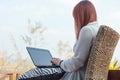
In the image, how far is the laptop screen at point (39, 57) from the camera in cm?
218

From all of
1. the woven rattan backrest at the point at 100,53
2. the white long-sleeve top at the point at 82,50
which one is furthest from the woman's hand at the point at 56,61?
the woven rattan backrest at the point at 100,53

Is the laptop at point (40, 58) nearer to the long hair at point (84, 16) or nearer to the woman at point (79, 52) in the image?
the woman at point (79, 52)

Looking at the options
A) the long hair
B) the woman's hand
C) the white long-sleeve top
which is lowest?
the woman's hand

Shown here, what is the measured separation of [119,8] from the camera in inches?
190

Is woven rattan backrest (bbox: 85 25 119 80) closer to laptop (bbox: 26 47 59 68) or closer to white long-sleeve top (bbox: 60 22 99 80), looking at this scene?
white long-sleeve top (bbox: 60 22 99 80)

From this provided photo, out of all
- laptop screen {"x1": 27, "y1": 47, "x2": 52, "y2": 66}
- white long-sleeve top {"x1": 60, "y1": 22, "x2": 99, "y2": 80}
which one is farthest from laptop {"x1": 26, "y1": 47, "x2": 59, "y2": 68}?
white long-sleeve top {"x1": 60, "y1": 22, "x2": 99, "y2": 80}

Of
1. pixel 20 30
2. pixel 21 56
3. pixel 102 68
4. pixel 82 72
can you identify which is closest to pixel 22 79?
Result: pixel 82 72

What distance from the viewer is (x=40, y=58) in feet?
7.29

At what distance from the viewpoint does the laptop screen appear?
2180 millimetres

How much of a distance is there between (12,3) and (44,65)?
330 cm

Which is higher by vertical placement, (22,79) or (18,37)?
(22,79)

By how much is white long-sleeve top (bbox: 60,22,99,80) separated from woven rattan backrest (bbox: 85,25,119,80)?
0.05 metres

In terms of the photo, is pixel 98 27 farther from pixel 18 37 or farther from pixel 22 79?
pixel 18 37

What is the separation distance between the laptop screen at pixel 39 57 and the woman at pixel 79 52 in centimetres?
5
